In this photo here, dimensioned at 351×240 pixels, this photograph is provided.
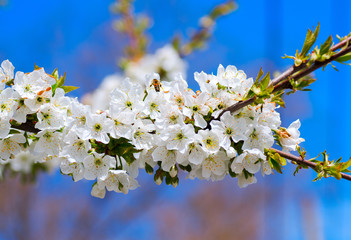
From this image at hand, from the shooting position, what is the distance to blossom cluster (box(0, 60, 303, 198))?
885mm

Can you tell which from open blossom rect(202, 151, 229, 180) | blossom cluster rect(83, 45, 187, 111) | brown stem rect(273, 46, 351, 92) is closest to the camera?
brown stem rect(273, 46, 351, 92)

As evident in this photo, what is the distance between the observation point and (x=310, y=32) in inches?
34.6

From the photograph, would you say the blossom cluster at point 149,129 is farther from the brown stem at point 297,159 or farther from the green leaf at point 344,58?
the green leaf at point 344,58

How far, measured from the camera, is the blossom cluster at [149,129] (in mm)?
885

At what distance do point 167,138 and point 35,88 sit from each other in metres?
0.36

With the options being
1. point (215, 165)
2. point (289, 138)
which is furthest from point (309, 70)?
point (215, 165)

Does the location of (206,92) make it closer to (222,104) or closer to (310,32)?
(222,104)

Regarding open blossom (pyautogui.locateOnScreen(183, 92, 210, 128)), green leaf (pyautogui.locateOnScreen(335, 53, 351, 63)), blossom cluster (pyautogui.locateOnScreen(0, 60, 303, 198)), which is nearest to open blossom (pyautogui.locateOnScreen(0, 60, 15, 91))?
blossom cluster (pyautogui.locateOnScreen(0, 60, 303, 198))

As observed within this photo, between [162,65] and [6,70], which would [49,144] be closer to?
[6,70]

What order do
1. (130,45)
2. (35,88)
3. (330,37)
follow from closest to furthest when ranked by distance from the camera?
(330,37), (35,88), (130,45)

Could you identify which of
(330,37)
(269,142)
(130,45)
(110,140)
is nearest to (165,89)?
(110,140)

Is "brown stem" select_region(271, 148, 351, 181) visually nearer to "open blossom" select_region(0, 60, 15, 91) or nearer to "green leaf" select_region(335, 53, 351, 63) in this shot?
"green leaf" select_region(335, 53, 351, 63)

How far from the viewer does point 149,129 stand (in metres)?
0.89

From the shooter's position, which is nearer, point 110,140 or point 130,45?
point 110,140
